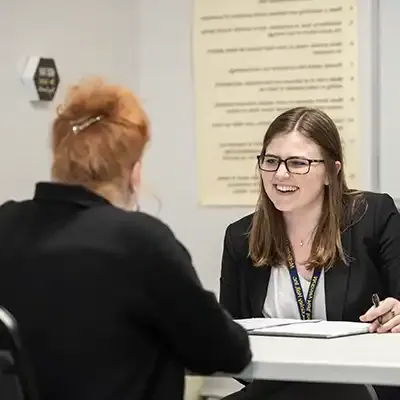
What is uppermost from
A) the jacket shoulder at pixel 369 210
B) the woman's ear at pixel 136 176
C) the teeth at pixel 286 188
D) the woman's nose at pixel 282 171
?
the woman's ear at pixel 136 176

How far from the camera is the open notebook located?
1.70m

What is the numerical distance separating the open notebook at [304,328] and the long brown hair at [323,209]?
32cm

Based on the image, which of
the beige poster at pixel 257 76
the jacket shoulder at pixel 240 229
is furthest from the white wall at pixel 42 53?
the jacket shoulder at pixel 240 229

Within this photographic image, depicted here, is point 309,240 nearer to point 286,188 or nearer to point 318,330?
point 286,188

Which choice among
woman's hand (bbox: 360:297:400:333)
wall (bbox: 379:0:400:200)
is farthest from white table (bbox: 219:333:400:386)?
wall (bbox: 379:0:400:200)

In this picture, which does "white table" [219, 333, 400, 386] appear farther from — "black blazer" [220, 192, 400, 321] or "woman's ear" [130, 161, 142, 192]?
"black blazer" [220, 192, 400, 321]

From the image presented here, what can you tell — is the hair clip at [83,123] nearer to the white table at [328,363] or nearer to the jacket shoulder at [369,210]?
the white table at [328,363]

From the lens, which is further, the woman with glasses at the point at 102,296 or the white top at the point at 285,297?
the white top at the point at 285,297

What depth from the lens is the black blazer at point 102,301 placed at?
1.28m

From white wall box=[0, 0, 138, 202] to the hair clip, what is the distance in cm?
95

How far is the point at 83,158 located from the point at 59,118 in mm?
109

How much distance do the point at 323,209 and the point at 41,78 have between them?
100 cm

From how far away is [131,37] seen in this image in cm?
284

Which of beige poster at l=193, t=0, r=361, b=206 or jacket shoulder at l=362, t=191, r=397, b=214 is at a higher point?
beige poster at l=193, t=0, r=361, b=206
